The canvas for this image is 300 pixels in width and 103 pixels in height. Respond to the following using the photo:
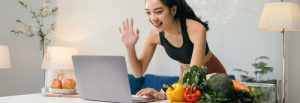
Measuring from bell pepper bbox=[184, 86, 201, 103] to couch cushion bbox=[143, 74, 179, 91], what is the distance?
8.62ft

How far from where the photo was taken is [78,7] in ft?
17.4

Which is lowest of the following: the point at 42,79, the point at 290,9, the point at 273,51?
the point at 42,79

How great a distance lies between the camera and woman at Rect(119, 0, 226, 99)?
212cm

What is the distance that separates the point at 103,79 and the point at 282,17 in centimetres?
203

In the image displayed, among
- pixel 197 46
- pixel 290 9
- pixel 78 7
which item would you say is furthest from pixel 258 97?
pixel 78 7

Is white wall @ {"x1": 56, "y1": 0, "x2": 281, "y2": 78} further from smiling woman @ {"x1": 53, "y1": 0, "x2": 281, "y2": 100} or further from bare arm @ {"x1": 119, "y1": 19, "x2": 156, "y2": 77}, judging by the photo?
bare arm @ {"x1": 119, "y1": 19, "x2": 156, "y2": 77}

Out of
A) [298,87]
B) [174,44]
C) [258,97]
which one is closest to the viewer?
[258,97]

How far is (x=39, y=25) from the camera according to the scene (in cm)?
543

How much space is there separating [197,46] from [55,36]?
3590 millimetres

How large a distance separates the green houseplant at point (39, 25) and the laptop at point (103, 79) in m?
3.46

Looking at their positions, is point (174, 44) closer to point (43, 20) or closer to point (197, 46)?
point (197, 46)

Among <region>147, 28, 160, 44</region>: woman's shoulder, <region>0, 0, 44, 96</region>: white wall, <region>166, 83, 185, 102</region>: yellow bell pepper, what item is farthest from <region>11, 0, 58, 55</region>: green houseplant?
<region>166, 83, 185, 102</region>: yellow bell pepper

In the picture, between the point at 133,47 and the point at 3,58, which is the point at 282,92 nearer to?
the point at 133,47

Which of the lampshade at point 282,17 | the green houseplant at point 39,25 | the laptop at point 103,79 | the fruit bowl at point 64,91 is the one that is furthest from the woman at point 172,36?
the green houseplant at point 39,25
